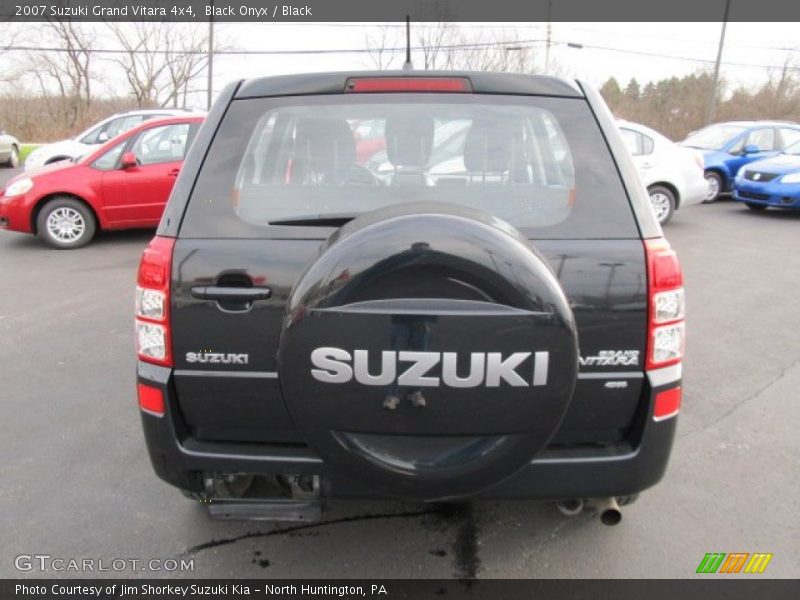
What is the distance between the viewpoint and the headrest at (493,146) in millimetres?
2143

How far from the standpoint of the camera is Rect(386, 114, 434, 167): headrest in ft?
7.07

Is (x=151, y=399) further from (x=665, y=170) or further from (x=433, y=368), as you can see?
(x=665, y=170)

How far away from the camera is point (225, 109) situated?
213 centimetres

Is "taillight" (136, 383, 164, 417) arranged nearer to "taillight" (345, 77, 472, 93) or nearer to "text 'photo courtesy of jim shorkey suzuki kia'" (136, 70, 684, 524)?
"text 'photo courtesy of jim shorkey suzuki kia'" (136, 70, 684, 524)

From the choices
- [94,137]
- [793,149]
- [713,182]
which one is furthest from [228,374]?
[793,149]

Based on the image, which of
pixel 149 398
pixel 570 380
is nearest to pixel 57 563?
pixel 149 398

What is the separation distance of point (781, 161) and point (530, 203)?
11938 mm

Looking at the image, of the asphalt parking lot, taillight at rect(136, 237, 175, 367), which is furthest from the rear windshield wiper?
the asphalt parking lot

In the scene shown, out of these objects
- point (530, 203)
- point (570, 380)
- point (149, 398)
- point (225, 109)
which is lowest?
point (149, 398)

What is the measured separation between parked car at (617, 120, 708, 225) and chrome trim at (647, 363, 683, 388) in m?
8.47

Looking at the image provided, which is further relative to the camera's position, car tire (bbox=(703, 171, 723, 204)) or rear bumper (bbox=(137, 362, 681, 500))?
car tire (bbox=(703, 171, 723, 204))

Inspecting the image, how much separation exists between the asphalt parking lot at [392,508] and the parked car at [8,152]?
17112 millimetres

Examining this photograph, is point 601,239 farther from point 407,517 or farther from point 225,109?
point 407,517

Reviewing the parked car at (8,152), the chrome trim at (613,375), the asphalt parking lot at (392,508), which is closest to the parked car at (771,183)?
the asphalt parking lot at (392,508)
